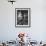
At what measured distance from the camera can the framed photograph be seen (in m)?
5.51

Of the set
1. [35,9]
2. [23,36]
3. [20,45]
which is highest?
[35,9]

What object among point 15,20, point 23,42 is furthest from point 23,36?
point 15,20

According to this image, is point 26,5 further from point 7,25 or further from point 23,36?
point 23,36

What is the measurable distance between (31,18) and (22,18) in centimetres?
36

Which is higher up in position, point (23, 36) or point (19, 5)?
point (19, 5)

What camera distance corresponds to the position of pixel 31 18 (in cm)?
549

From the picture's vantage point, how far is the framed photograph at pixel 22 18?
5512 mm

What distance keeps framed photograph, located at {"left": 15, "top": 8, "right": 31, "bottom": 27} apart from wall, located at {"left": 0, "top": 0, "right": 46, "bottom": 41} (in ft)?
0.39

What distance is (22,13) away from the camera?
5.55m

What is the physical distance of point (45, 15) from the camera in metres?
5.50

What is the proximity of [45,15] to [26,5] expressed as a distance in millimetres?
851

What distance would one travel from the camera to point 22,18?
5.55 meters

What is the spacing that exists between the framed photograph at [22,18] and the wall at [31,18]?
12 centimetres

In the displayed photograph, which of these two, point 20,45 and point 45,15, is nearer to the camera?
point 20,45
